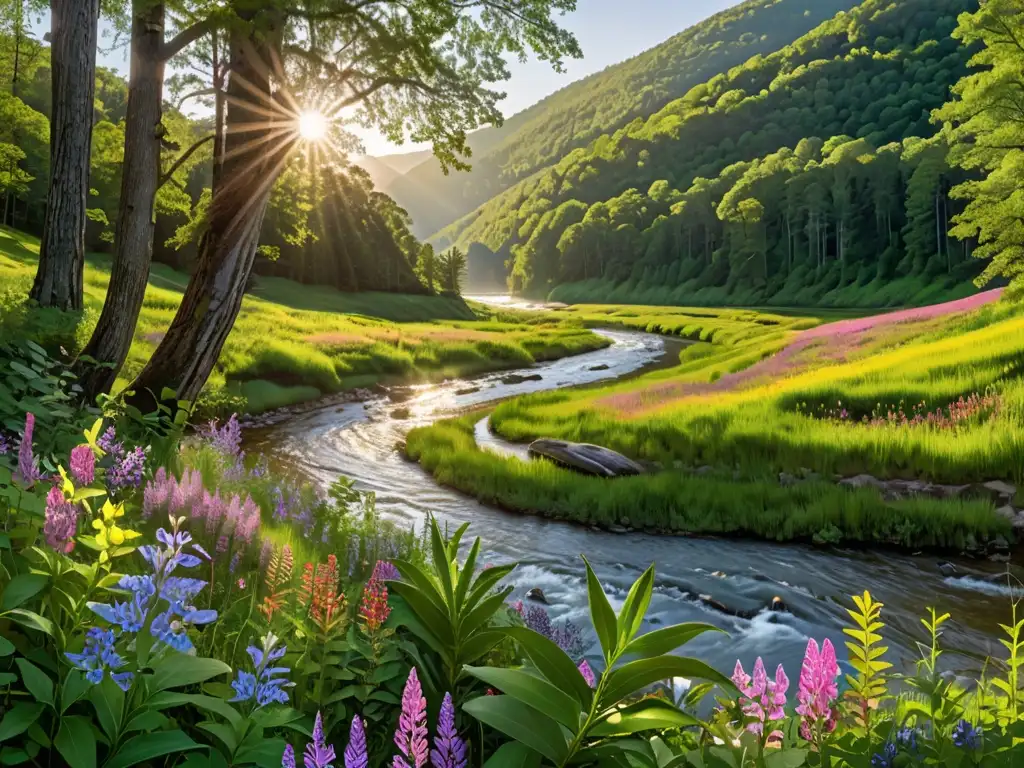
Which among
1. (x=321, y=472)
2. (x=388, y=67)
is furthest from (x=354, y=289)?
(x=388, y=67)

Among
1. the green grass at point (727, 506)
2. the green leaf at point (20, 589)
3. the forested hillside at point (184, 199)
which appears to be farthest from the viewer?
the forested hillside at point (184, 199)

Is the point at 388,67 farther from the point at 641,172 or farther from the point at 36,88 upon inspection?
the point at 641,172

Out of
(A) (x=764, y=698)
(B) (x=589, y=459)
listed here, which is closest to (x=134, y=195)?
(A) (x=764, y=698)

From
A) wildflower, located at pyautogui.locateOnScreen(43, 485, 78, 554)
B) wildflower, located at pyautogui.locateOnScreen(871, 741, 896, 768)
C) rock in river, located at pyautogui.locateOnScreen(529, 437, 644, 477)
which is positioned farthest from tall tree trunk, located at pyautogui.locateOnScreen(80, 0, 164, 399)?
rock in river, located at pyautogui.locateOnScreen(529, 437, 644, 477)

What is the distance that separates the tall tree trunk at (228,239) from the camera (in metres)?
8.02

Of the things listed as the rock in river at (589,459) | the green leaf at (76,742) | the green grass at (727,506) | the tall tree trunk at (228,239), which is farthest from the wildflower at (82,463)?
the rock in river at (589,459)

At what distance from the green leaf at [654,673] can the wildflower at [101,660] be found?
1259mm

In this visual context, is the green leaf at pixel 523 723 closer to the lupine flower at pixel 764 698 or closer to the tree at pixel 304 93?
the lupine flower at pixel 764 698

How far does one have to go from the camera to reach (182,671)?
5.26 ft

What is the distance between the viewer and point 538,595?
28.4ft

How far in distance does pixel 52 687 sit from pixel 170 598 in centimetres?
35

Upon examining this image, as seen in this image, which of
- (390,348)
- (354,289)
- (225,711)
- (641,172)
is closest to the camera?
(225,711)

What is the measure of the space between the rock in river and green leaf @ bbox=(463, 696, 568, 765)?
1293cm

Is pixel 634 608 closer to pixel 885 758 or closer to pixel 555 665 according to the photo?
pixel 555 665
